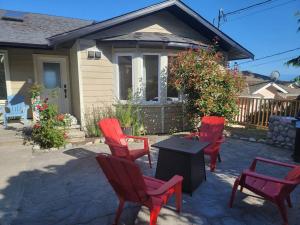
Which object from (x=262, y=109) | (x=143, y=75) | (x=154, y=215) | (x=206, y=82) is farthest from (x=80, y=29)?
(x=262, y=109)

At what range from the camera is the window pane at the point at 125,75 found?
7344 millimetres

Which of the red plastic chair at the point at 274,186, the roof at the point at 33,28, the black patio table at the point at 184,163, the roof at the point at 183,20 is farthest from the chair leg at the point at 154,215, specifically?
the roof at the point at 33,28

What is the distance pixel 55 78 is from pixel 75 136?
3180 millimetres

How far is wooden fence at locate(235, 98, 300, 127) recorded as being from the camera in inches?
320

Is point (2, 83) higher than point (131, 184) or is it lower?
higher

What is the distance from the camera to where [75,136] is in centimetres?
657

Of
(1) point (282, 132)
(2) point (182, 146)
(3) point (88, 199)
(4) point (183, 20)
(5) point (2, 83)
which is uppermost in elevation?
(4) point (183, 20)

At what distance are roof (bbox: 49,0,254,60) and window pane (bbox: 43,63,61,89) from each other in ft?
5.67

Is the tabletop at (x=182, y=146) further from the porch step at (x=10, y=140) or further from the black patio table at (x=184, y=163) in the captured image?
the porch step at (x=10, y=140)

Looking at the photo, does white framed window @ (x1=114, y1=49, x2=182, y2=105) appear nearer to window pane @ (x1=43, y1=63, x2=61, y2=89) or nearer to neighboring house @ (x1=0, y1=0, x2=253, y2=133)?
neighboring house @ (x1=0, y1=0, x2=253, y2=133)

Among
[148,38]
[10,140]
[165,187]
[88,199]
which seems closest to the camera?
[165,187]

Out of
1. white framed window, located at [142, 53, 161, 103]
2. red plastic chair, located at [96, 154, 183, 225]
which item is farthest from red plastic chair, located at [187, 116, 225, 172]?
white framed window, located at [142, 53, 161, 103]

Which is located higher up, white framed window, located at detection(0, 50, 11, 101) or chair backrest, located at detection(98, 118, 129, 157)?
white framed window, located at detection(0, 50, 11, 101)

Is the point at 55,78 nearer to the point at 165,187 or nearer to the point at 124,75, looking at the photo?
the point at 124,75
